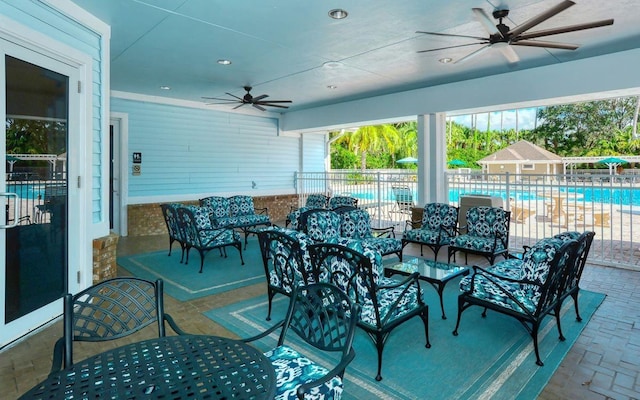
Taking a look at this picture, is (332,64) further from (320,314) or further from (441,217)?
(320,314)

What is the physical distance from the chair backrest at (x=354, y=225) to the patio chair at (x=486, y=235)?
1.27 meters

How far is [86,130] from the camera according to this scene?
3686mm

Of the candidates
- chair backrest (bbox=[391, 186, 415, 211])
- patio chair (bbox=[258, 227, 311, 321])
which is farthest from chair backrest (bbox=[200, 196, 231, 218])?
patio chair (bbox=[258, 227, 311, 321])

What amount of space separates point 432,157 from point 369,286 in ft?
18.1

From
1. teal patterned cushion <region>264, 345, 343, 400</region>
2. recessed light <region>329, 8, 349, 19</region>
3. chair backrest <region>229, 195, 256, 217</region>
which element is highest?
recessed light <region>329, 8, 349, 19</region>

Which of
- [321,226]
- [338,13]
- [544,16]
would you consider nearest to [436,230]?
[321,226]

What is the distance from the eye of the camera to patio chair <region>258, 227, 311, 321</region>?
3.10 m

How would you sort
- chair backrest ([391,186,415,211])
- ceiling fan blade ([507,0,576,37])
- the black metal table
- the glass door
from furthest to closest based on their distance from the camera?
chair backrest ([391,186,415,211]) < ceiling fan blade ([507,0,576,37]) < the glass door < the black metal table

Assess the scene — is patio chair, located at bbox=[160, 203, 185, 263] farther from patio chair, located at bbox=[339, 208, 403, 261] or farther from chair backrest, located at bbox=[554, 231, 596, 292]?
chair backrest, located at bbox=[554, 231, 596, 292]

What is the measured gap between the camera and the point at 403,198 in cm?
876

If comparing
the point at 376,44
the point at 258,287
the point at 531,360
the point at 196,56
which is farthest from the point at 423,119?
the point at 531,360

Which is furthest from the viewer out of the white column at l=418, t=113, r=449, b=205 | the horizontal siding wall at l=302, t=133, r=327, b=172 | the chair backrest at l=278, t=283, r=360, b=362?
the horizontal siding wall at l=302, t=133, r=327, b=172

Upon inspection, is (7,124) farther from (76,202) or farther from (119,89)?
(119,89)

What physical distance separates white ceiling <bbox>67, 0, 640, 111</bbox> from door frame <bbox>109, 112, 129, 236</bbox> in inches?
28.9
